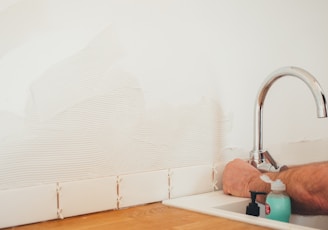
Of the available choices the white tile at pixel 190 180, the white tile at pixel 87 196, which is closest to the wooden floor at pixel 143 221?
the white tile at pixel 87 196

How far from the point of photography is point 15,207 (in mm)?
998

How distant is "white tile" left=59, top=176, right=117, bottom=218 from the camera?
108 cm

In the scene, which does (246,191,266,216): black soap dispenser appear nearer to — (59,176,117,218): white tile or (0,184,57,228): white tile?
(59,176,117,218): white tile

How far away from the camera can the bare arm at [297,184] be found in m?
1.16

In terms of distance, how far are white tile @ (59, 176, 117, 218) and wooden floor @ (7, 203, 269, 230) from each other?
0.05 feet

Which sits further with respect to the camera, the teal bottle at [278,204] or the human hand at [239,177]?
the human hand at [239,177]

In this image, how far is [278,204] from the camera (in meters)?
1.17

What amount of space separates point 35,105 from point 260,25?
843 millimetres

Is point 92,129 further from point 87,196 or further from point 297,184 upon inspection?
point 297,184

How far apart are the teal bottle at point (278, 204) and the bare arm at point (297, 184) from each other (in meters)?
0.03

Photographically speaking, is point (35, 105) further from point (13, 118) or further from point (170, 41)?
point (170, 41)

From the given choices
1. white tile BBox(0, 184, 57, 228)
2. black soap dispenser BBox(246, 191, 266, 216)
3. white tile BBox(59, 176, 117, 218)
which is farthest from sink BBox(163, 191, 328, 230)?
white tile BBox(0, 184, 57, 228)

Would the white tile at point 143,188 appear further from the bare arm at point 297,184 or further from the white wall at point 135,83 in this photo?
the bare arm at point 297,184

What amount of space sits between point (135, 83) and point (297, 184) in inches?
19.2
